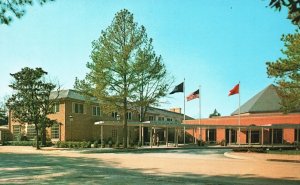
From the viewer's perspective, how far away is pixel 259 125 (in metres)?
57.1

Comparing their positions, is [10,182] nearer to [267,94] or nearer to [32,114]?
[32,114]

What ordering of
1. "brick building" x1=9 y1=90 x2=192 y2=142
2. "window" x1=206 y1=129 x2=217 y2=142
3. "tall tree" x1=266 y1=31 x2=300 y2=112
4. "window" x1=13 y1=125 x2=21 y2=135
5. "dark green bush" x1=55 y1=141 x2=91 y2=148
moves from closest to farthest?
"tall tree" x1=266 y1=31 x2=300 y2=112 < "dark green bush" x1=55 y1=141 x2=91 y2=148 < "brick building" x1=9 y1=90 x2=192 y2=142 < "window" x1=13 y1=125 x2=21 y2=135 < "window" x1=206 y1=129 x2=217 y2=142

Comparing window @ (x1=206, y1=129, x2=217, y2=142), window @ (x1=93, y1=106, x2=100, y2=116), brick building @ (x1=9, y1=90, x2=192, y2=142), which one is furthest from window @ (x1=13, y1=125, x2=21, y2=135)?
window @ (x1=206, y1=129, x2=217, y2=142)

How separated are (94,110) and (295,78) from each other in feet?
104

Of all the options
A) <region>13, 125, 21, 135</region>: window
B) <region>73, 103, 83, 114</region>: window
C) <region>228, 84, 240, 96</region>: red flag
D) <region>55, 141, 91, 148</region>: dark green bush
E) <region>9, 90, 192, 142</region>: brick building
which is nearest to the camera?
<region>55, 141, 91, 148</region>: dark green bush

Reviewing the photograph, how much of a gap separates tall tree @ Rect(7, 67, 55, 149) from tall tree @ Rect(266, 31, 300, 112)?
25.0 meters

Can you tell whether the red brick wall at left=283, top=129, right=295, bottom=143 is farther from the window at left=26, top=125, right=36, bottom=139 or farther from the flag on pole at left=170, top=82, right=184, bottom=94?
the window at left=26, top=125, right=36, bottom=139

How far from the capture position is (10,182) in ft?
43.8

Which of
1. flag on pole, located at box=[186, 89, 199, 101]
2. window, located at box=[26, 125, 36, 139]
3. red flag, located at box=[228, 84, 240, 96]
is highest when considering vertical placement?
red flag, located at box=[228, 84, 240, 96]

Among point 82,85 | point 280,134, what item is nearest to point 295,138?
point 280,134

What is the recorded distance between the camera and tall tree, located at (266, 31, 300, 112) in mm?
27953

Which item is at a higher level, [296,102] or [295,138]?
[296,102]

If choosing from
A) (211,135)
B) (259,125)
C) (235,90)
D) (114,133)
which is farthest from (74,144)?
(259,125)

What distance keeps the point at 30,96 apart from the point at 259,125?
32.7 meters
